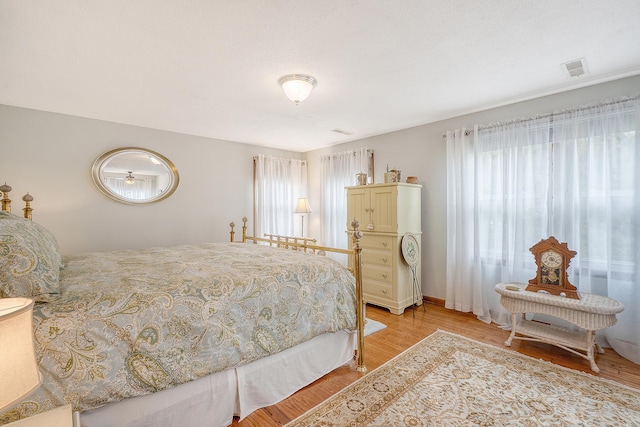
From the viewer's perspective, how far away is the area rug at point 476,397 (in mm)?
1773

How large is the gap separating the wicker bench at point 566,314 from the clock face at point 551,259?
28 centimetres

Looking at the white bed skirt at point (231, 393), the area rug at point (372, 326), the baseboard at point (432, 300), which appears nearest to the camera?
the white bed skirt at point (231, 393)

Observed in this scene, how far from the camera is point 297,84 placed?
251 cm

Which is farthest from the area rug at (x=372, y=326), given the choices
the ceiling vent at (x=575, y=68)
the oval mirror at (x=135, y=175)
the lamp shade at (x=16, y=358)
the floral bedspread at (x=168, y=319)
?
the oval mirror at (x=135, y=175)

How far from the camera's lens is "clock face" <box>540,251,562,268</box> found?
8.69 ft

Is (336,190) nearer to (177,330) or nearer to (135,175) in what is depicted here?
(135,175)

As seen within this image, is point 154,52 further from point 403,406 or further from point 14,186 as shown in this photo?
point 403,406

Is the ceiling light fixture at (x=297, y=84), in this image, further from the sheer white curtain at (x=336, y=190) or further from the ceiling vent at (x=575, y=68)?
the sheer white curtain at (x=336, y=190)

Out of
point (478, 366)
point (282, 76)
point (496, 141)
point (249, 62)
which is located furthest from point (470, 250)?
point (249, 62)

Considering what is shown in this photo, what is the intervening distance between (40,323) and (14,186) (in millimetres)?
2939

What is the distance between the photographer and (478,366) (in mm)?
2359

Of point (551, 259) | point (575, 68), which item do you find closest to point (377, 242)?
point (551, 259)

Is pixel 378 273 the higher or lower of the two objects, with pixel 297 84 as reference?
lower

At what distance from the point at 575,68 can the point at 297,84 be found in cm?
239
